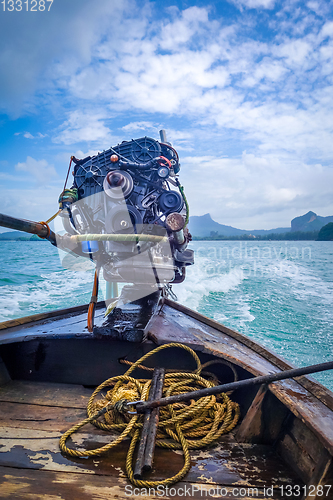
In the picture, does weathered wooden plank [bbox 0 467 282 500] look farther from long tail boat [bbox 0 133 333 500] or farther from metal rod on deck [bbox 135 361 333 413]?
metal rod on deck [bbox 135 361 333 413]

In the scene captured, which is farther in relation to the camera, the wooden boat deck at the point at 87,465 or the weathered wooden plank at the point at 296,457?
the weathered wooden plank at the point at 296,457

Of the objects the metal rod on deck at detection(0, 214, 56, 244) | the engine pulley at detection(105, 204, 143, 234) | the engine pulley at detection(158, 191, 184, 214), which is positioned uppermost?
the engine pulley at detection(158, 191, 184, 214)

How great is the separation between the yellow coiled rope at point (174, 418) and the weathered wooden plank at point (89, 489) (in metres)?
0.11

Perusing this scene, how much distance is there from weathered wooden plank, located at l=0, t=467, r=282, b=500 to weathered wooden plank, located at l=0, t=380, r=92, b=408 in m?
0.76

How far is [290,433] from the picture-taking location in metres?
1.84

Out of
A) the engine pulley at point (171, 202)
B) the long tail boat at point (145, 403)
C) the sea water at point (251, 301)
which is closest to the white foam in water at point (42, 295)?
the sea water at point (251, 301)

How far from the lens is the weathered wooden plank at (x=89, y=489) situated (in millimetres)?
1430

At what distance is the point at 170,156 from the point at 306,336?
594 centimetres

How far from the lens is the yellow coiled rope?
1799 millimetres

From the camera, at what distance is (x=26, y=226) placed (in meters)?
2.37

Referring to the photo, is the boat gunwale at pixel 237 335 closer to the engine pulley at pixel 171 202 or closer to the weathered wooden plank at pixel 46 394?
the weathered wooden plank at pixel 46 394

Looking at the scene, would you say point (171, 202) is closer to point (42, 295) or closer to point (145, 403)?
point (145, 403)

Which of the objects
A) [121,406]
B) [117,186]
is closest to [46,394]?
[121,406]

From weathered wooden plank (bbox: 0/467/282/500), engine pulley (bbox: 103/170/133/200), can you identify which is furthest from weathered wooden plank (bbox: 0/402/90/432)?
engine pulley (bbox: 103/170/133/200)
